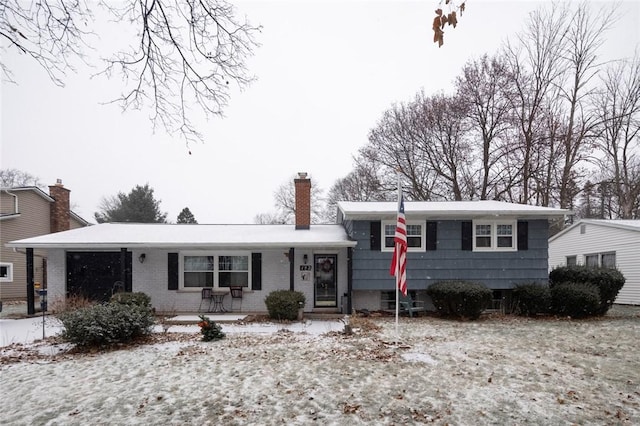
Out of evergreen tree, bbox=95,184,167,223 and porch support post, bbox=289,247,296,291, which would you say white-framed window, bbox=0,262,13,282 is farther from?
evergreen tree, bbox=95,184,167,223

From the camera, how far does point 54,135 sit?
5980 mm

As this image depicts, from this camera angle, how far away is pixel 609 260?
16.9 m

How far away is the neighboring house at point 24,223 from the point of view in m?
17.6

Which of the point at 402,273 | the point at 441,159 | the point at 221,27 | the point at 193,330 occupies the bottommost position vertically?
the point at 193,330

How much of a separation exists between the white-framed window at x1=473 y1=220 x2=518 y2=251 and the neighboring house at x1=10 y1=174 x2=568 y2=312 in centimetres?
3

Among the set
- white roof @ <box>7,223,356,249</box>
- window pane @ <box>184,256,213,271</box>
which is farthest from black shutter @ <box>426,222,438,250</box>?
window pane @ <box>184,256,213,271</box>

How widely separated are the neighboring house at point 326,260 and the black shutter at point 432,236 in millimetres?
33

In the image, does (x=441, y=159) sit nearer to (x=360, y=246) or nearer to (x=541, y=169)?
(x=541, y=169)

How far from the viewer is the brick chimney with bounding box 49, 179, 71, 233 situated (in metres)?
18.8

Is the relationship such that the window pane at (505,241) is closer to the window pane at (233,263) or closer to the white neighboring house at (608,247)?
the white neighboring house at (608,247)

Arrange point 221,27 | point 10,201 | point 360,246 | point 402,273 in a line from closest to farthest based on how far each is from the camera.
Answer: point 221,27
point 402,273
point 360,246
point 10,201

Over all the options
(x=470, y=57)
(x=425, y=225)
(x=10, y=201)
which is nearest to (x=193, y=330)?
(x=425, y=225)

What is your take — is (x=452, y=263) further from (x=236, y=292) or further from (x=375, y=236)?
(x=236, y=292)

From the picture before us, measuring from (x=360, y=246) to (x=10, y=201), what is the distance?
55.2ft
